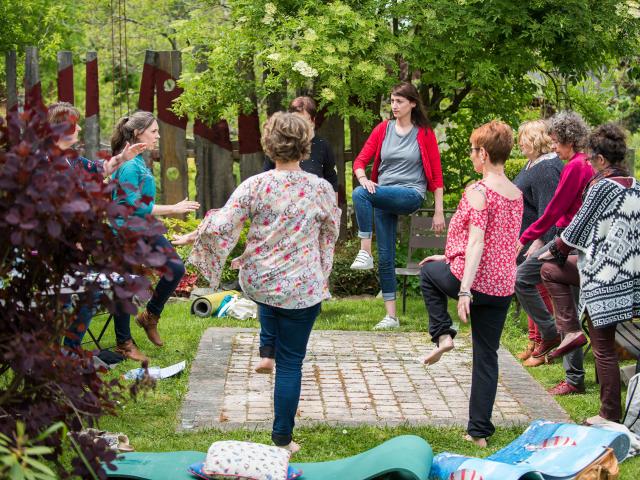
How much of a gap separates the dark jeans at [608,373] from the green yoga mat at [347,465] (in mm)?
1429

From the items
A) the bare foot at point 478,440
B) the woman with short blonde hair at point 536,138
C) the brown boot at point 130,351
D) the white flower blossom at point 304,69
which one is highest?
the white flower blossom at point 304,69

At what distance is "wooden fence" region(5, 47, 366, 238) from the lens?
10.2 m

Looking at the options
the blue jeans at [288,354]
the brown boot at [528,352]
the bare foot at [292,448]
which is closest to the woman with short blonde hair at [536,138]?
the brown boot at [528,352]

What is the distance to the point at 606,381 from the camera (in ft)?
18.4

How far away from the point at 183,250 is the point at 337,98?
2.23 metres

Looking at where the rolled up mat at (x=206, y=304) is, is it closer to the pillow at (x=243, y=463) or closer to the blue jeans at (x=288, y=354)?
the blue jeans at (x=288, y=354)

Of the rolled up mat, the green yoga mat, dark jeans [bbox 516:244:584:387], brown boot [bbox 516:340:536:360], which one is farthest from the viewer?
the rolled up mat

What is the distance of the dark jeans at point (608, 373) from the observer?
559 centimetres

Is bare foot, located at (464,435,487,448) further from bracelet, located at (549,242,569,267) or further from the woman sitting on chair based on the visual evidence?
the woman sitting on chair

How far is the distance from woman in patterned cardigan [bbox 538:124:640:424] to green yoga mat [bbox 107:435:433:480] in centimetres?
145

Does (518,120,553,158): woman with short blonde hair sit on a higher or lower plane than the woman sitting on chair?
higher

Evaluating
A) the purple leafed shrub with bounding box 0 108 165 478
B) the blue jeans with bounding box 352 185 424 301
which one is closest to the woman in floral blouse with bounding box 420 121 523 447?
the purple leafed shrub with bounding box 0 108 165 478

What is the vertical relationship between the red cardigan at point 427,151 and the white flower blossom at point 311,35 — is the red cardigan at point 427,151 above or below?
below

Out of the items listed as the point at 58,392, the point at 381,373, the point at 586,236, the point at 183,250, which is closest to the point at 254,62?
the point at 183,250
